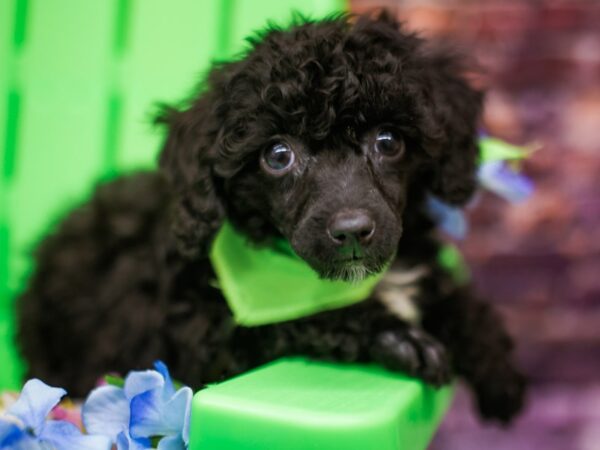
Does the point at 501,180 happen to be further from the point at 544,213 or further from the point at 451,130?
the point at 544,213

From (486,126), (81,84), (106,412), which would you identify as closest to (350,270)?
(106,412)

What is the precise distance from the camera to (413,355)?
1.82 metres

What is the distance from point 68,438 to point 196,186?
0.73m

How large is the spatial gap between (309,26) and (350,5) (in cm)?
143

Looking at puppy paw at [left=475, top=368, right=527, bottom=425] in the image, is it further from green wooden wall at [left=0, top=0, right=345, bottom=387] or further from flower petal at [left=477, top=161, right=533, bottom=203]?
green wooden wall at [left=0, top=0, right=345, bottom=387]

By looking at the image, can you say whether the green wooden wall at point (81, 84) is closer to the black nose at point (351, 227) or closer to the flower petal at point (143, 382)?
the black nose at point (351, 227)

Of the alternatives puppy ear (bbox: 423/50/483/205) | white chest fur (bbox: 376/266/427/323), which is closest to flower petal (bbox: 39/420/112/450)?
white chest fur (bbox: 376/266/427/323)

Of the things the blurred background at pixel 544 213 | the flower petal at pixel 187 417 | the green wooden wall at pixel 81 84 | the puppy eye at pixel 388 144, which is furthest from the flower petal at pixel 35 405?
the blurred background at pixel 544 213

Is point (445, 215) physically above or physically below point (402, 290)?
above

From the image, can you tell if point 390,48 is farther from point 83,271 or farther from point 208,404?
point 83,271

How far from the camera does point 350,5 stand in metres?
3.30

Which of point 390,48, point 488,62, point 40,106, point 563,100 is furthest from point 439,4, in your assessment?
point 40,106

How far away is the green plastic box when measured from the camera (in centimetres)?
134

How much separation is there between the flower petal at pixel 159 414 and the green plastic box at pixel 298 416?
0.22ft
